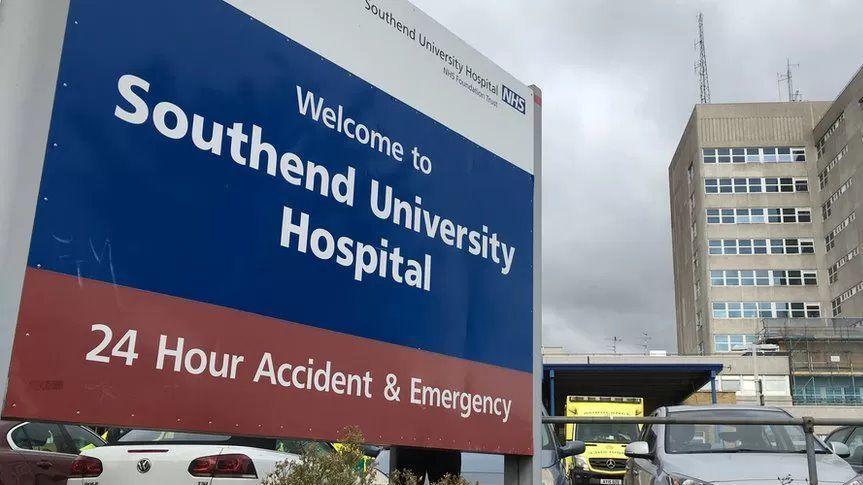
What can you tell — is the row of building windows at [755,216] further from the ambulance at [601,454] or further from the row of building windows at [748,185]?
the ambulance at [601,454]

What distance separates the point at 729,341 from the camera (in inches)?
3123

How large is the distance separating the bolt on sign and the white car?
3037mm

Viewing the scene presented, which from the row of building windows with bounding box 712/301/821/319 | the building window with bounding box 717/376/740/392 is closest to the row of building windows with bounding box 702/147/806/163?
the row of building windows with bounding box 712/301/821/319

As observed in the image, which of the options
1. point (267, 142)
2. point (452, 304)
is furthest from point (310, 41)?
point (452, 304)

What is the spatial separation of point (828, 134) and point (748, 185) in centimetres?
881

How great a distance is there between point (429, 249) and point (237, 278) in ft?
4.14

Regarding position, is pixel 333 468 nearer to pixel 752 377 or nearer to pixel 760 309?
pixel 752 377

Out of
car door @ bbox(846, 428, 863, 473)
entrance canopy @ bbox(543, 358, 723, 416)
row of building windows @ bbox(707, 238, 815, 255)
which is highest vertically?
row of building windows @ bbox(707, 238, 815, 255)

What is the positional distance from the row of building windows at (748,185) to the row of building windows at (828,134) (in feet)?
13.1

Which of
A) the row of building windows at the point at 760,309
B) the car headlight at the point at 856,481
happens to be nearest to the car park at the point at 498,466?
the car headlight at the point at 856,481

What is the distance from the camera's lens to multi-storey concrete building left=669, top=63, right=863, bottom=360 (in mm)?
79500

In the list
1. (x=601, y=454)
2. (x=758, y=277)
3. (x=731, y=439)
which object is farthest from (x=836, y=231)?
(x=731, y=439)

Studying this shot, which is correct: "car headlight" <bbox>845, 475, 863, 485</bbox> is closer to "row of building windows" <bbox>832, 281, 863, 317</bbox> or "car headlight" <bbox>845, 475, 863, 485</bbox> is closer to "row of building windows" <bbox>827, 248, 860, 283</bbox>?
"row of building windows" <bbox>827, 248, 860, 283</bbox>

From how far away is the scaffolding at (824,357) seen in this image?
67188mm
